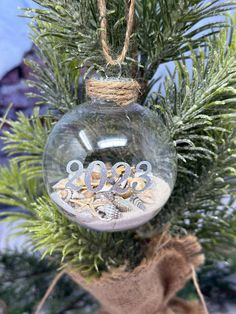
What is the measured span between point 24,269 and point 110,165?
1.05 ft

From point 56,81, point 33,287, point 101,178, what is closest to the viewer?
point 101,178

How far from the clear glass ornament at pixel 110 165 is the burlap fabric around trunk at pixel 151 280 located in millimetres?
90

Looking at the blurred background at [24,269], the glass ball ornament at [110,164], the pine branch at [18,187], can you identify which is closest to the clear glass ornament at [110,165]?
the glass ball ornament at [110,164]

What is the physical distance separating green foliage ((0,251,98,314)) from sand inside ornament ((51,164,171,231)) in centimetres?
25

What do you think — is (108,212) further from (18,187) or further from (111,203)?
(18,187)

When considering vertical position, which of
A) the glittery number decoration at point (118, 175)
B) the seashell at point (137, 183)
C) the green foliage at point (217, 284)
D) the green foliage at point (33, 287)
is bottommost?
the green foliage at point (217, 284)

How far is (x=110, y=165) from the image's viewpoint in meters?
0.33

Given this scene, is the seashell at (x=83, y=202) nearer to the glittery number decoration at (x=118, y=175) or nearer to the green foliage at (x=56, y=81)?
the glittery number decoration at (x=118, y=175)

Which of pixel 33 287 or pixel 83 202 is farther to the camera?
pixel 33 287

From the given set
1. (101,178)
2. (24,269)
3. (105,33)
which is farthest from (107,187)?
(24,269)

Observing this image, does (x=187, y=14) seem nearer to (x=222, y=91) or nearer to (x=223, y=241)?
(x=222, y=91)

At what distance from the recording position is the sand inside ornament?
334mm

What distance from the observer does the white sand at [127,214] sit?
1.12 ft

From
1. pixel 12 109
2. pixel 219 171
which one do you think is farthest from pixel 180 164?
pixel 12 109
